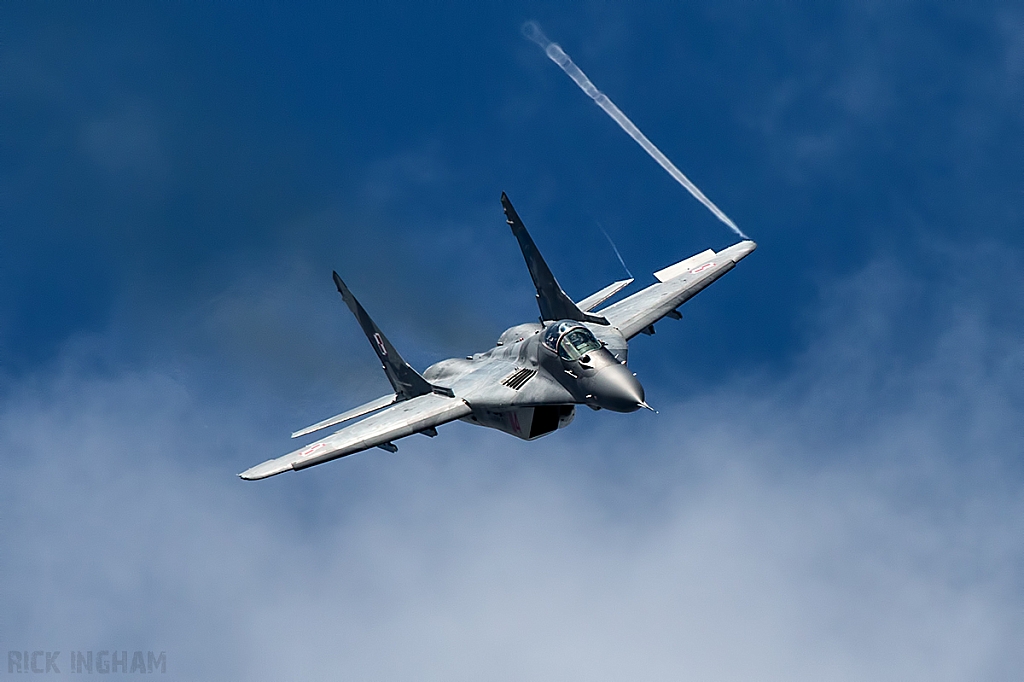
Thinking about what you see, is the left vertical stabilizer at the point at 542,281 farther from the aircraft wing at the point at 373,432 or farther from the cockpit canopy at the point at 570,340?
the aircraft wing at the point at 373,432

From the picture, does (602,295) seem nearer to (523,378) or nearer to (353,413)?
(523,378)

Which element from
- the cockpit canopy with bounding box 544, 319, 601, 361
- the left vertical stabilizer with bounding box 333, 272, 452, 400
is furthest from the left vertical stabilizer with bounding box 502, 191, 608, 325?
the left vertical stabilizer with bounding box 333, 272, 452, 400

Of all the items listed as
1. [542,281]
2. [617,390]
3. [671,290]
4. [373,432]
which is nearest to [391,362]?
[373,432]

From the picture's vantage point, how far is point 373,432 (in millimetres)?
57781

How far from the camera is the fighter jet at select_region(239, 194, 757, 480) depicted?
56188 millimetres

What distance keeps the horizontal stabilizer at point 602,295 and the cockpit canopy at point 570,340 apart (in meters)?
8.54

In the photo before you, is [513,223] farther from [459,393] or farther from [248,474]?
[248,474]

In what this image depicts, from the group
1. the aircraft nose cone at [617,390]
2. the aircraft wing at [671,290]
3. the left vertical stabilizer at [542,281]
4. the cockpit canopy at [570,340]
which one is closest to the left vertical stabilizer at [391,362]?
the cockpit canopy at [570,340]

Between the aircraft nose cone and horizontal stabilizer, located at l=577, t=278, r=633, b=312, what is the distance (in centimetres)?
1131

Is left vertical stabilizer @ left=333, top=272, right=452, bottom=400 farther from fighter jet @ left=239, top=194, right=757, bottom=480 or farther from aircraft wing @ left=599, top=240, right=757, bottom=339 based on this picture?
aircraft wing @ left=599, top=240, right=757, bottom=339

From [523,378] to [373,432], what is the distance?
7.61 meters

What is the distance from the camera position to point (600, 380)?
55.3 m

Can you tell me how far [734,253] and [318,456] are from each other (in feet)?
90.9

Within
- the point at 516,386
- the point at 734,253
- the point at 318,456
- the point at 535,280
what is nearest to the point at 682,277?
the point at 734,253
